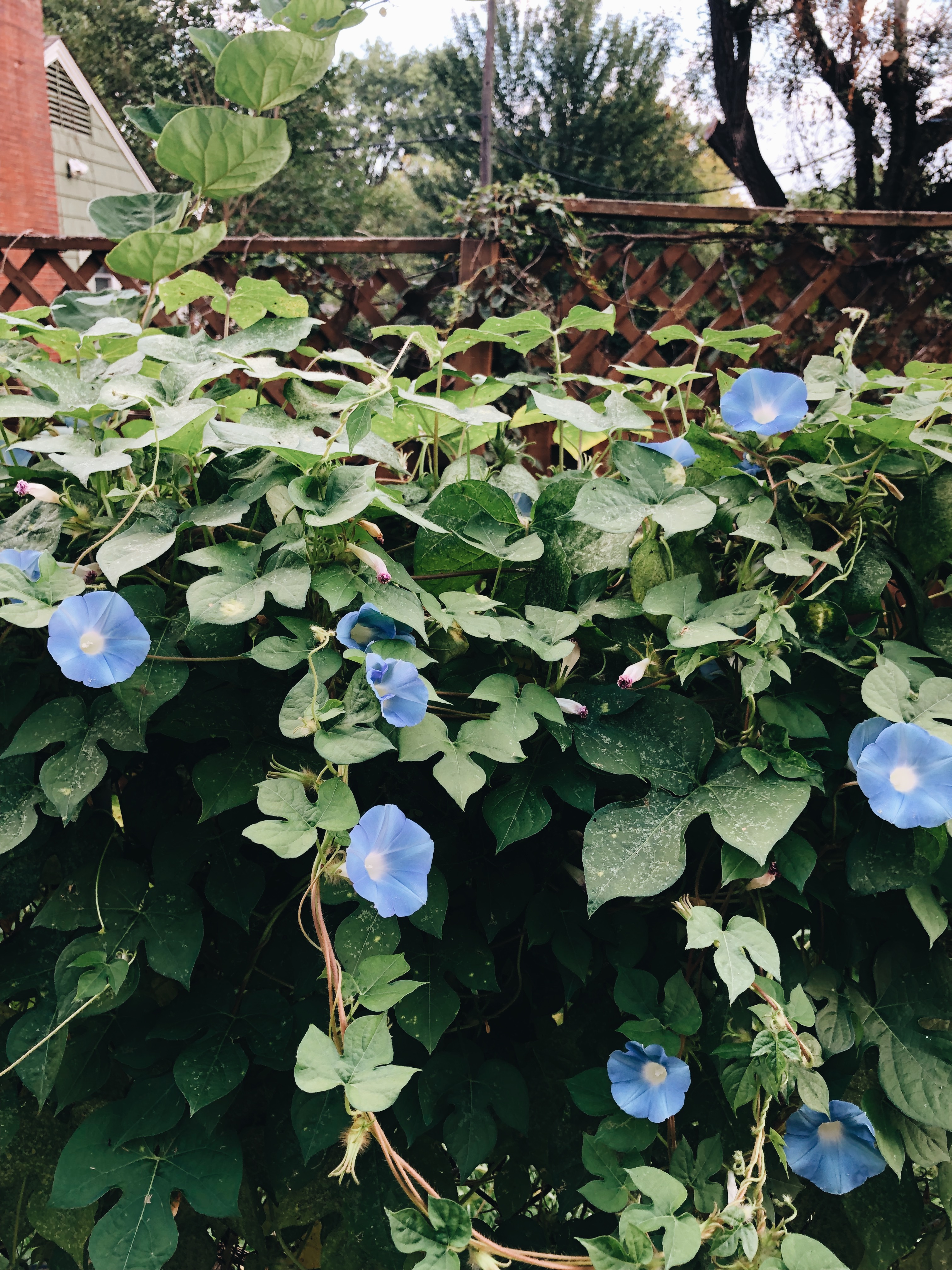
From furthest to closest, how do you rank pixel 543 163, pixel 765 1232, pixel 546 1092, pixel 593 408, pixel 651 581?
pixel 543 163
pixel 593 408
pixel 546 1092
pixel 651 581
pixel 765 1232

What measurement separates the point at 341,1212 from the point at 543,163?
25426 millimetres

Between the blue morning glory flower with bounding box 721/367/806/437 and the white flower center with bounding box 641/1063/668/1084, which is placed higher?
the blue morning glory flower with bounding box 721/367/806/437

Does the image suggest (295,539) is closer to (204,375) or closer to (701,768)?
(204,375)

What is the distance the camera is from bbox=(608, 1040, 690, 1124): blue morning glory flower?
2.18 ft

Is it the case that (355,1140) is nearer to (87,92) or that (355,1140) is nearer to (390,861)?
(390,861)

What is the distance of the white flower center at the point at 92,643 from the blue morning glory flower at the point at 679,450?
487 millimetres

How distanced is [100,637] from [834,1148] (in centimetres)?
68

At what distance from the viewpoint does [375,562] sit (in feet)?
2.14

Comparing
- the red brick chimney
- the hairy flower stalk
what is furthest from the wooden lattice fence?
the red brick chimney

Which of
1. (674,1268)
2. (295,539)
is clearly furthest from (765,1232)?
(295,539)

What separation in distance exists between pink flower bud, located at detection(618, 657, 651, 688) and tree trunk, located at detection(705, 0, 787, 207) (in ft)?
25.0

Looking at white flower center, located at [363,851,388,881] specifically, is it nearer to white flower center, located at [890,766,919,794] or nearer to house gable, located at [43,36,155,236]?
white flower center, located at [890,766,919,794]

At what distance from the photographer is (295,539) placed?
68 centimetres

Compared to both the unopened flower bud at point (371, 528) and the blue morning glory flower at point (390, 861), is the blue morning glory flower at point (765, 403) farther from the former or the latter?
the blue morning glory flower at point (390, 861)
